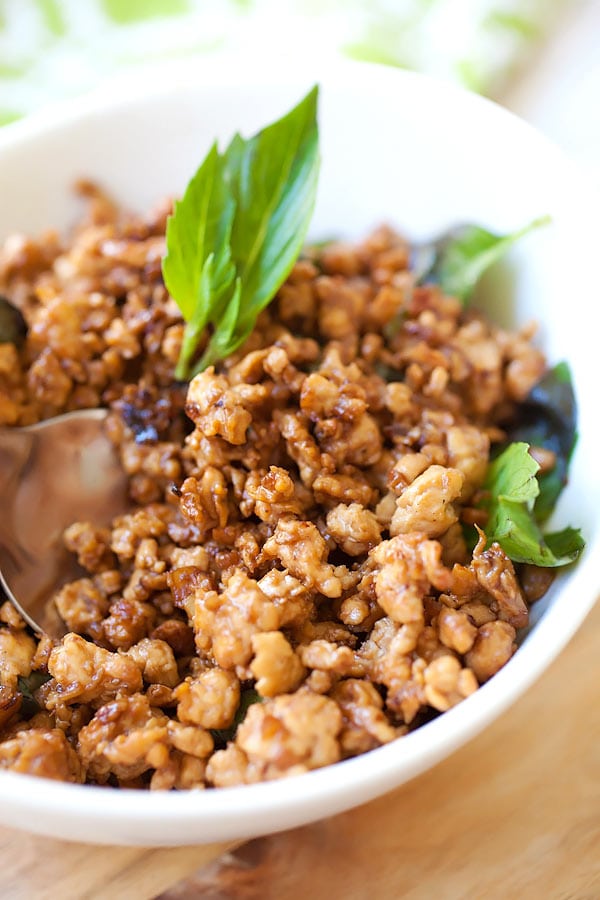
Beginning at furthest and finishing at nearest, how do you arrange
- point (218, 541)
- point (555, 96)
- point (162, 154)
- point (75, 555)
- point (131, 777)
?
point (555, 96)
point (162, 154)
point (75, 555)
point (218, 541)
point (131, 777)

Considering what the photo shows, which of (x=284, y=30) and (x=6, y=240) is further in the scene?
(x=284, y=30)

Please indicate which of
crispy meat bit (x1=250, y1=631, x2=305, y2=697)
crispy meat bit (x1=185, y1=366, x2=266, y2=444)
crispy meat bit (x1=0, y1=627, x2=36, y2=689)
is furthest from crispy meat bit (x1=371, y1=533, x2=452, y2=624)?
crispy meat bit (x1=0, y1=627, x2=36, y2=689)

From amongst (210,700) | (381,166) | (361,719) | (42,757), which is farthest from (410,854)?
(381,166)

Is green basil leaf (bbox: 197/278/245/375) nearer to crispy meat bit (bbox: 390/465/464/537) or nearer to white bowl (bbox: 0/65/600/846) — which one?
crispy meat bit (bbox: 390/465/464/537)

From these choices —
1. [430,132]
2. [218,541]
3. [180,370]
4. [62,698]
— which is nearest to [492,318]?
[430,132]

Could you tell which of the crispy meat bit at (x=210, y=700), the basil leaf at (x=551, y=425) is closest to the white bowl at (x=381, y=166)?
the basil leaf at (x=551, y=425)

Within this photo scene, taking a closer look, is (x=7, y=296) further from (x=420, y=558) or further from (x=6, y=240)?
(x=420, y=558)
